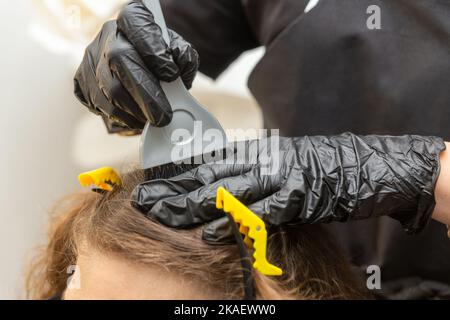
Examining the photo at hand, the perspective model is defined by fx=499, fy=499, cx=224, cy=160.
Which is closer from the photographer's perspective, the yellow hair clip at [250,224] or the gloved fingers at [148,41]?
the yellow hair clip at [250,224]

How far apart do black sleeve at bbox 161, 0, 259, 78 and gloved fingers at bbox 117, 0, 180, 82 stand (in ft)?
1.53

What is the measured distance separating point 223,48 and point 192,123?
0.59m

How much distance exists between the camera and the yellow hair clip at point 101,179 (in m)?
0.92

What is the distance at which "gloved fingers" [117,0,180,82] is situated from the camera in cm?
88

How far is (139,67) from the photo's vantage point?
871mm

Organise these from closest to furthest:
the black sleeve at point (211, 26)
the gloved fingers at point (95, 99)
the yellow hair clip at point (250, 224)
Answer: the yellow hair clip at point (250, 224), the gloved fingers at point (95, 99), the black sleeve at point (211, 26)

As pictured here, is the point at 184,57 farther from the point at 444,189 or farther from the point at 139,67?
the point at 444,189

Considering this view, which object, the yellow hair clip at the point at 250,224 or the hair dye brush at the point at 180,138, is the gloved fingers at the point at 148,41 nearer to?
the hair dye brush at the point at 180,138

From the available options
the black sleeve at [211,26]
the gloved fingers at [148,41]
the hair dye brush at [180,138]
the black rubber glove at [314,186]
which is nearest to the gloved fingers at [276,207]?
the black rubber glove at [314,186]

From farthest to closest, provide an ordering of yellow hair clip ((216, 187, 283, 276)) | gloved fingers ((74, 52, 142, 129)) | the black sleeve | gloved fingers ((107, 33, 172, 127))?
the black sleeve
gloved fingers ((74, 52, 142, 129))
gloved fingers ((107, 33, 172, 127))
yellow hair clip ((216, 187, 283, 276))

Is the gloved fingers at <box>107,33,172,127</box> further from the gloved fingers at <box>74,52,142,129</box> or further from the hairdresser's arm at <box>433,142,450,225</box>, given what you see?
the hairdresser's arm at <box>433,142,450,225</box>

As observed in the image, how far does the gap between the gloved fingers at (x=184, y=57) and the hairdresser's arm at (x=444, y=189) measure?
0.48 m

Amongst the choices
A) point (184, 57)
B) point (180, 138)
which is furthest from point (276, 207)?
point (184, 57)

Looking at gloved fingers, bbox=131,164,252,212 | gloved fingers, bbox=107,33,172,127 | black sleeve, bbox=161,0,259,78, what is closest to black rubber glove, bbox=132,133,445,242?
gloved fingers, bbox=131,164,252,212
